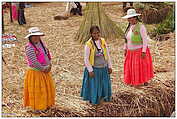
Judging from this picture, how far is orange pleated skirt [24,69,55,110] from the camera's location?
13.5 feet

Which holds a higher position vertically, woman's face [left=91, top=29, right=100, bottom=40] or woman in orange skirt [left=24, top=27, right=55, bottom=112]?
woman's face [left=91, top=29, right=100, bottom=40]

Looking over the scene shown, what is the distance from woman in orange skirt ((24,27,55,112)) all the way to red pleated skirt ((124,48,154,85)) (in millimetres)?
1080

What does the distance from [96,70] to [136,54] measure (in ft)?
2.27

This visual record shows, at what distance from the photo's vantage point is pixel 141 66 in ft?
16.0

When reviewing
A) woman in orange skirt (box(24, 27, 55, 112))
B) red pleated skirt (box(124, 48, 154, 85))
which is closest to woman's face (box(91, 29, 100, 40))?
woman in orange skirt (box(24, 27, 55, 112))

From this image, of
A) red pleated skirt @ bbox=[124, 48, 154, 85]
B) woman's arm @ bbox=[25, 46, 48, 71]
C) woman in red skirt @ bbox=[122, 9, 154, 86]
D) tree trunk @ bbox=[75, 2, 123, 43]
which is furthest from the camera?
tree trunk @ bbox=[75, 2, 123, 43]

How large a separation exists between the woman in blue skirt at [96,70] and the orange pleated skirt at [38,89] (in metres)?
0.41

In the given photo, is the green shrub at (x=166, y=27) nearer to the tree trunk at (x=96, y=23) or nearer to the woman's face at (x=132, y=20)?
the tree trunk at (x=96, y=23)

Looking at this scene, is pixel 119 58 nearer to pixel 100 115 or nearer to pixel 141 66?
pixel 141 66

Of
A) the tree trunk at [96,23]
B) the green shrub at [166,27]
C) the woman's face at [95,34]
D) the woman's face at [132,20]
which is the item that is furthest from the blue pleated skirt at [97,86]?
the green shrub at [166,27]

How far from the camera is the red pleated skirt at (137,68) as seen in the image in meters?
4.81

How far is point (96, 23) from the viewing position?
6531 millimetres

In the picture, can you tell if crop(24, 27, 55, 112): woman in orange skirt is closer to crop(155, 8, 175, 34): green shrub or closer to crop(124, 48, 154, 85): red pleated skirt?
crop(124, 48, 154, 85): red pleated skirt

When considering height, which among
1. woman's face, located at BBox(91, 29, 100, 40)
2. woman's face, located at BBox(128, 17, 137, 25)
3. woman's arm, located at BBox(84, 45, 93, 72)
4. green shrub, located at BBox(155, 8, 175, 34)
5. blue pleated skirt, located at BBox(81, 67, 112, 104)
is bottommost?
blue pleated skirt, located at BBox(81, 67, 112, 104)
